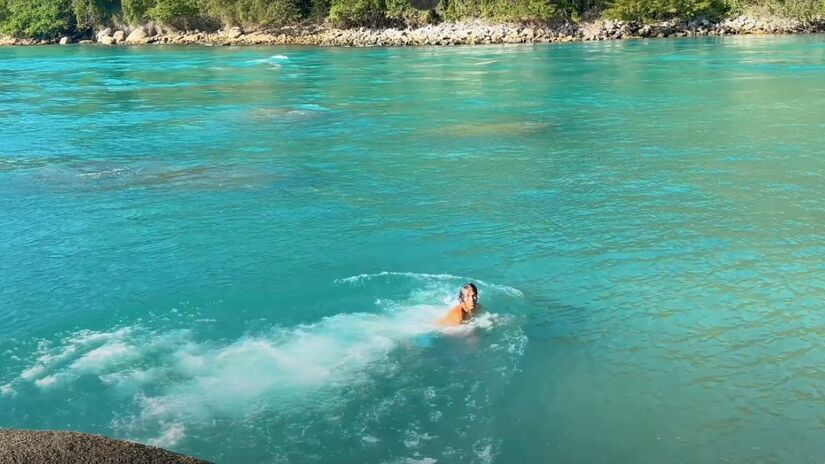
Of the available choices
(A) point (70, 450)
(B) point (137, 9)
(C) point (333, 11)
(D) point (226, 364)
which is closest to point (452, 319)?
(D) point (226, 364)

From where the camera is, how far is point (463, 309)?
498 inches

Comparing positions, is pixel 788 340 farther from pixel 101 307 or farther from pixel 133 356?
pixel 101 307

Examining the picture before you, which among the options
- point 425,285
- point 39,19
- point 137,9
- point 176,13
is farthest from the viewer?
point 39,19

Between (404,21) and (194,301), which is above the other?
(404,21)

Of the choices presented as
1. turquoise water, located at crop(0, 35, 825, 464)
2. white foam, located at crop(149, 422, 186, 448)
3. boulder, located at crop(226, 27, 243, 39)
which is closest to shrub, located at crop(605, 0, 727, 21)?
boulder, located at crop(226, 27, 243, 39)

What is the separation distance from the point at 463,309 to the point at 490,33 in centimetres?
8021

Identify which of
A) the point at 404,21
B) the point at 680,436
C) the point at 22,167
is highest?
the point at 404,21

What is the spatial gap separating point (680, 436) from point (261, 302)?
23.9 feet

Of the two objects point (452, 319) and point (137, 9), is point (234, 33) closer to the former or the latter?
point (137, 9)

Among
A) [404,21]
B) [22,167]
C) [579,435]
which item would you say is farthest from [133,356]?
[404,21]

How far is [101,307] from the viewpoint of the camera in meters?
14.0

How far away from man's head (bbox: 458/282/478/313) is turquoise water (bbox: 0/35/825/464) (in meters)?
0.40

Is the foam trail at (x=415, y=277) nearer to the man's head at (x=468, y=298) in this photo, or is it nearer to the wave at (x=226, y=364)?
the wave at (x=226, y=364)

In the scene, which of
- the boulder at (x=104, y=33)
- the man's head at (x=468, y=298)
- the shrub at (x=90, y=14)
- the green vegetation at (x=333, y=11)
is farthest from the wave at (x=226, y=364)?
the shrub at (x=90, y=14)
